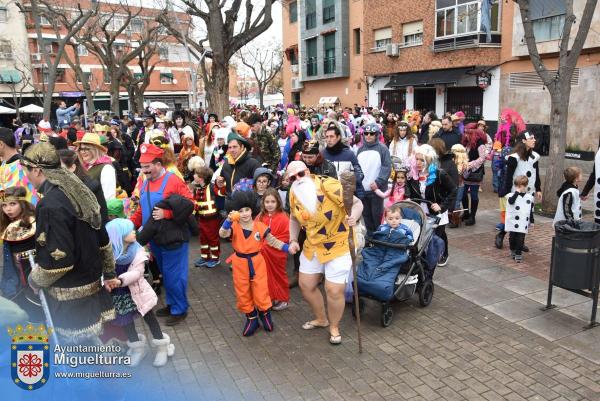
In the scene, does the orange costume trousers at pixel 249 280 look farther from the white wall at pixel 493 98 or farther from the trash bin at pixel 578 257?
the white wall at pixel 493 98

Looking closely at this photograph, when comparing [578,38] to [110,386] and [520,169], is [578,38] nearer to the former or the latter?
[520,169]

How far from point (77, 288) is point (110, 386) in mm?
797

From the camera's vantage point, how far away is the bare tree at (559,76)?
914 cm

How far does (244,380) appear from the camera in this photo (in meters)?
4.17

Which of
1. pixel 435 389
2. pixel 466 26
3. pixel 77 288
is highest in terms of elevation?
pixel 466 26

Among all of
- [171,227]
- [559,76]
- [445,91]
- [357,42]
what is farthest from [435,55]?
[171,227]

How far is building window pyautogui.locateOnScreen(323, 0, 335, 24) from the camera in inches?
1297

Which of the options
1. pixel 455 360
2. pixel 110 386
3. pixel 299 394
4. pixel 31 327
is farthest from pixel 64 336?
pixel 455 360

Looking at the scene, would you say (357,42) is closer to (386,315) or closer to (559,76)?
(559,76)

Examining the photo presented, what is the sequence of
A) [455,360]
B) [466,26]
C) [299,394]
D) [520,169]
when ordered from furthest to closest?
[466,26], [520,169], [455,360], [299,394]

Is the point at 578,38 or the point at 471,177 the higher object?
the point at 578,38

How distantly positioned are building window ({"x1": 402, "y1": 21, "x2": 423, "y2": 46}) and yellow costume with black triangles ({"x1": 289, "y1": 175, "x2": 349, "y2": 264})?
71.5 feet

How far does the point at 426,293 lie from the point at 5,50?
48.8m

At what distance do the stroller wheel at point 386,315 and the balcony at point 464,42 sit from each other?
17687 mm
